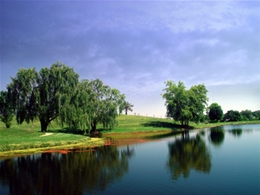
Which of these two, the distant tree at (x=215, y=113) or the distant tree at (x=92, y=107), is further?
the distant tree at (x=215, y=113)

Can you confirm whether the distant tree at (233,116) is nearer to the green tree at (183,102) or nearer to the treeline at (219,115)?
the treeline at (219,115)

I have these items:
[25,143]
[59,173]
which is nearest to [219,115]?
[25,143]

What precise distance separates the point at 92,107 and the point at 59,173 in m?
33.8

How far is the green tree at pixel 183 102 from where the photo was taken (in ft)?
245

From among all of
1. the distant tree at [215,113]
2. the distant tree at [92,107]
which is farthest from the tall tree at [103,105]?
the distant tree at [215,113]

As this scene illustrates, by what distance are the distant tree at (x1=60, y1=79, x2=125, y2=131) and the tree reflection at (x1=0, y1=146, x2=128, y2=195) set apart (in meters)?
19.7

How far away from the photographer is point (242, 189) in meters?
12.7

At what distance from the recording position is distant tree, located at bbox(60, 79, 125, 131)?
43.8 meters

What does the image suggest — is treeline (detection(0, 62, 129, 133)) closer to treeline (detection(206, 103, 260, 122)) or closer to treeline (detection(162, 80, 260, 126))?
treeline (detection(162, 80, 260, 126))

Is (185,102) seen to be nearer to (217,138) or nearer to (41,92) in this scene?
(217,138)

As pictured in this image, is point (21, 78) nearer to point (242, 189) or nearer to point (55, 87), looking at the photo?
point (55, 87)

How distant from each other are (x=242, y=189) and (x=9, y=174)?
59.4 ft

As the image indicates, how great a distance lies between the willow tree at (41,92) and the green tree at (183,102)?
4284 cm

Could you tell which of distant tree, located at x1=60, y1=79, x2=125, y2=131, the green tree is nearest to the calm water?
distant tree, located at x1=60, y1=79, x2=125, y2=131
